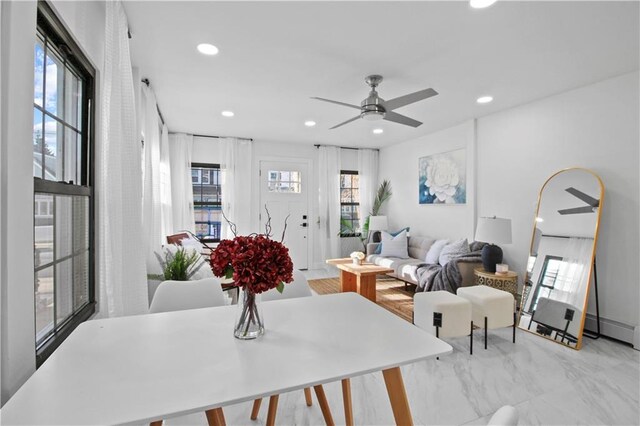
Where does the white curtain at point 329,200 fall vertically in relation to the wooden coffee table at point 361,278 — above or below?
above

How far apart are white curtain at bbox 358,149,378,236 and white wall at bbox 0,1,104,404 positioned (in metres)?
5.77

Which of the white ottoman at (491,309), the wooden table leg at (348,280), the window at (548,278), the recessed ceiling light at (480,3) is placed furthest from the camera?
the wooden table leg at (348,280)

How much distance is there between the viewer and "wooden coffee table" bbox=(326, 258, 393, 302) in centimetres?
395

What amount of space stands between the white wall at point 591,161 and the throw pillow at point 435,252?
87cm

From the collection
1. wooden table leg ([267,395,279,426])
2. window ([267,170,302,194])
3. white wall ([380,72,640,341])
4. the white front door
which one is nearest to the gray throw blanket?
white wall ([380,72,640,341])

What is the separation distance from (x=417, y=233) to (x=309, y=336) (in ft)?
15.7

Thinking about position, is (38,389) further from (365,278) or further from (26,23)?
(365,278)

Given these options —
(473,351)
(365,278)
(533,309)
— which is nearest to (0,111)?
(473,351)

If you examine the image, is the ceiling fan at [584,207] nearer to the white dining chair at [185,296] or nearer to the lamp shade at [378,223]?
the lamp shade at [378,223]

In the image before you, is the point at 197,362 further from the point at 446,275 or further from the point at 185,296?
the point at 446,275

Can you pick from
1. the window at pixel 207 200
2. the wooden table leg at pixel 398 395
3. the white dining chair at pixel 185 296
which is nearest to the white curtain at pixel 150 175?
the white dining chair at pixel 185 296

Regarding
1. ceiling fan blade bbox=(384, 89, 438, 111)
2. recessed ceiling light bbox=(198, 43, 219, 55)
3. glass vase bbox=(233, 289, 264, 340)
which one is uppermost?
recessed ceiling light bbox=(198, 43, 219, 55)

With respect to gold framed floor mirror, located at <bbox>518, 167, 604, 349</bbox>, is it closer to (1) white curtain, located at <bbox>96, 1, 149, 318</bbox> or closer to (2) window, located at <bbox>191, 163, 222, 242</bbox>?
(1) white curtain, located at <bbox>96, 1, 149, 318</bbox>

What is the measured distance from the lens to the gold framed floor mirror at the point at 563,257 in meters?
2.94
